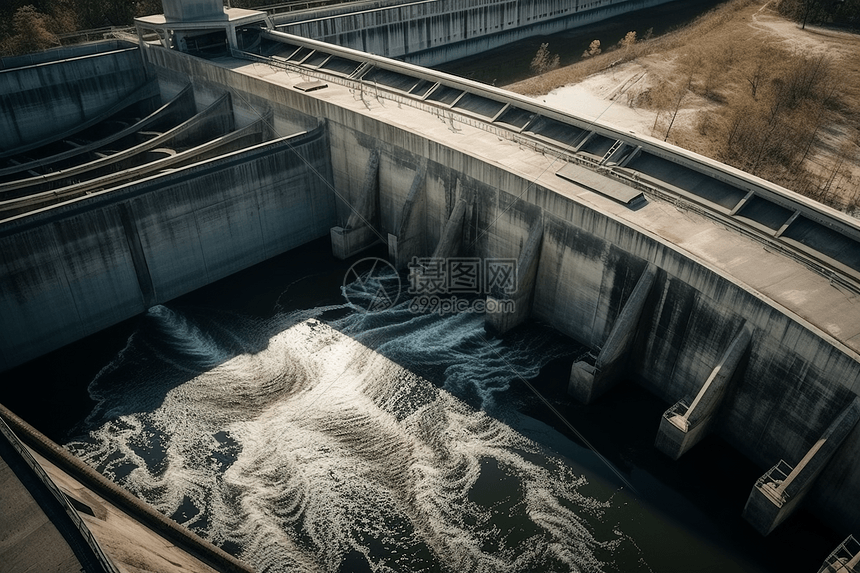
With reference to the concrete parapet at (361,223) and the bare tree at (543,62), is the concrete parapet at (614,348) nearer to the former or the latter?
the concrete parapet at (361,223)

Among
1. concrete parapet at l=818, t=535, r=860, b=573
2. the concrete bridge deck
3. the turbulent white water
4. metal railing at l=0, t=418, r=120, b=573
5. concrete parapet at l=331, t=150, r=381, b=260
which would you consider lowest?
the turbulent white water

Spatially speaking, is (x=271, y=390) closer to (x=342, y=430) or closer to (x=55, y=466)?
(x=342, y=430)

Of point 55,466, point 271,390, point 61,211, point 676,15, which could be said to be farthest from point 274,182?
point 676,15

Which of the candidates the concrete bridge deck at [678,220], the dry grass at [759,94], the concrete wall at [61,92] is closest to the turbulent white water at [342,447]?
the concrete bridge deck at [678,220]

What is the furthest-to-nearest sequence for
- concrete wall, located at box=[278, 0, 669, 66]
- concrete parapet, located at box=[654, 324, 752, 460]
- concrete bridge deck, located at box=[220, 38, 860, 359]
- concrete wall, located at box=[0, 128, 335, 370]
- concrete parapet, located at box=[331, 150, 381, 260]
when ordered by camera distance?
concrete wall, located at box=[278, 0, 669, 66] < concrete parapet, located at box=[331, 150, 381, 260] < concrete wall, located at box=[0, 128, 335, 370] < concrete parapet, located at box=[654, 324, 752, 460] < concrete bridge deck, located at box=[220, 38, 860, 359]

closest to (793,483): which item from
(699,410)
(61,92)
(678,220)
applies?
(699,410)

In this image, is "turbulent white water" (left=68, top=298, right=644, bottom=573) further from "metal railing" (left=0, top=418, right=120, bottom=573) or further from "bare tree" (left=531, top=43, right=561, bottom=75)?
"bare tree" (left=531, top=43, right=561, bottom=75)

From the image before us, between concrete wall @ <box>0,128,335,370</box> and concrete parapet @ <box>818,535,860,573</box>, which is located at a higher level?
concrete wall @ <box>0,128,335,370</box>

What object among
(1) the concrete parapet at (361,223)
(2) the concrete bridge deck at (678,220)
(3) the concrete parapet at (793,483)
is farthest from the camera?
(1) the concrete parapet at (361,223)

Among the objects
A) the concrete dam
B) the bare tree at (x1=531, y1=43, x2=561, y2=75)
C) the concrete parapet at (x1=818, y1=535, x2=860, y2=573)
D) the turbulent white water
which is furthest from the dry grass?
the turbulent white water
